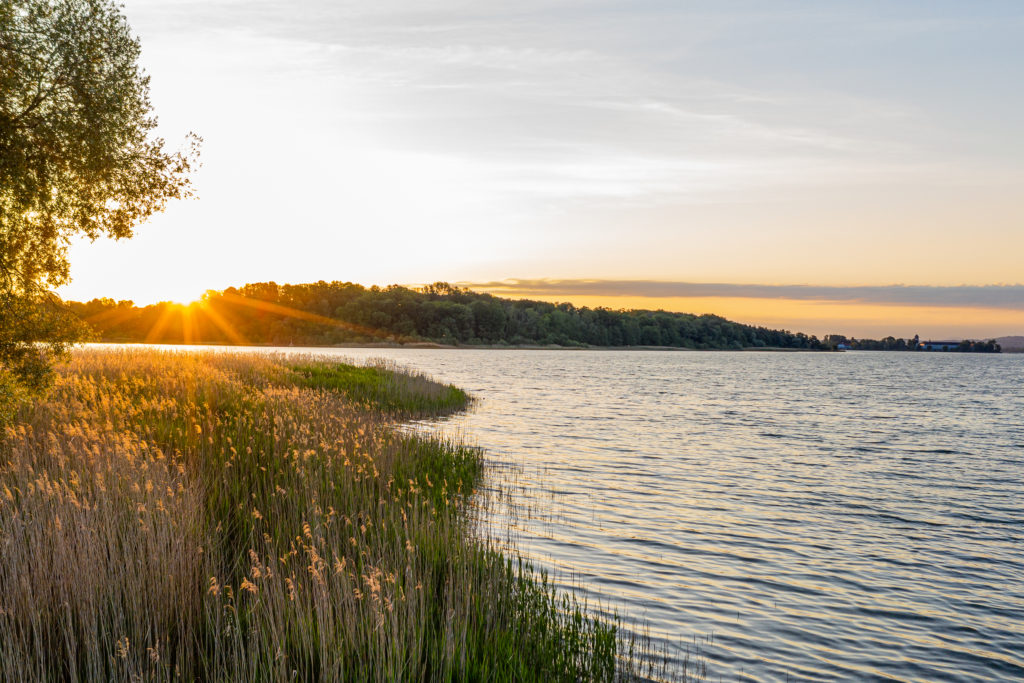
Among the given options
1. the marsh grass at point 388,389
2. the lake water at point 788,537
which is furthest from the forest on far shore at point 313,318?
the lake water at point 788,537

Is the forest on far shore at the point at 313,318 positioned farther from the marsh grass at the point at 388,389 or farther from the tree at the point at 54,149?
the tree at the point at 54,149

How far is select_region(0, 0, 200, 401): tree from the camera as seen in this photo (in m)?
12.8

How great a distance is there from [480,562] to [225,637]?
2.88 metres

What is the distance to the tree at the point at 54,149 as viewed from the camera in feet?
42.0

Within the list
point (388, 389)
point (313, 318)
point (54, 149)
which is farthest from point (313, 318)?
point (54, 149)

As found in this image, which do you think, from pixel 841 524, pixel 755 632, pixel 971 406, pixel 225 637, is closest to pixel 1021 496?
pixel 841 524

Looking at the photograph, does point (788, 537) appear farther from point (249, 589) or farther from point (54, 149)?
point (54, 149)

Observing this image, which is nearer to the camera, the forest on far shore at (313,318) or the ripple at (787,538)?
the ripple at (787,538)

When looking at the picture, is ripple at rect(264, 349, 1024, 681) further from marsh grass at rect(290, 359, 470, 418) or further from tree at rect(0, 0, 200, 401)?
tree at rect(0, 0, 200, 401)

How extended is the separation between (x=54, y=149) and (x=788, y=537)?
53.2ft

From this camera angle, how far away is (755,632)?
8.60 meters

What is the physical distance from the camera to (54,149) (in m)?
13.2

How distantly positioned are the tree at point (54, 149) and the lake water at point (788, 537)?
10477mm

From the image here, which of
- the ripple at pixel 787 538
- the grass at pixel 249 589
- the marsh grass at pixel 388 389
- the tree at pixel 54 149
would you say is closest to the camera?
the grass at pixel 249 589
